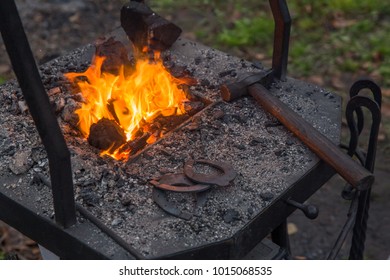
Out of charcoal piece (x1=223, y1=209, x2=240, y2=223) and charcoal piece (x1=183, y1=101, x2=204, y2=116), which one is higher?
charcoal piece (x1=183, y1=101, x2=204, y2=116)

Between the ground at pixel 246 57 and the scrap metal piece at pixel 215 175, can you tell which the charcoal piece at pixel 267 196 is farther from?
the ground at pixel 246 57

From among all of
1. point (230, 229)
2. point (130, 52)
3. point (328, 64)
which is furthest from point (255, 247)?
point (328, 64)

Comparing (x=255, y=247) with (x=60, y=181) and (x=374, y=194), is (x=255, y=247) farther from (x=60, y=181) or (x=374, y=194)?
(x=374, y=194)

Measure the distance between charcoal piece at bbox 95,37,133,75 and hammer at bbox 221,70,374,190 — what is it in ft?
1.62

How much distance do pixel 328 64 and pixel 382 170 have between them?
119 cm

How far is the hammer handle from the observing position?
2.35 metres

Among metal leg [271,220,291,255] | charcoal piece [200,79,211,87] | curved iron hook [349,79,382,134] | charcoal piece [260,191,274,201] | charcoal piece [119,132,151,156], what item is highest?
curved iron hook [349,79,382,134]

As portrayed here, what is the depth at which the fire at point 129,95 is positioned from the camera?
2711 millimetres

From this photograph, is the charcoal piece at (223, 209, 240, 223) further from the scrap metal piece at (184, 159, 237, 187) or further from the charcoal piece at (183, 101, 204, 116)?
the charcoal piece at (183, 101, 204, 116)

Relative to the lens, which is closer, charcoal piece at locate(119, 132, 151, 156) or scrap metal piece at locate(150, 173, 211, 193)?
scrap metal piece at locate(150, 173, 211, 193)

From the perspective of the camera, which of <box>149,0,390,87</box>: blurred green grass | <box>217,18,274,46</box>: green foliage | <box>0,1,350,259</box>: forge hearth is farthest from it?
<box>217,18,274,46</box>: green foliage

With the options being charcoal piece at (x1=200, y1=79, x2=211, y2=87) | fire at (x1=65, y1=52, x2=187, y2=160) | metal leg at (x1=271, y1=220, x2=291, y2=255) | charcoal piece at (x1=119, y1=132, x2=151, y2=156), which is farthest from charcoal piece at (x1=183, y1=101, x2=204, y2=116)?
metal leg at (x1=271, y1=220, x2=291, y2=255)

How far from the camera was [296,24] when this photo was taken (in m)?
5.41

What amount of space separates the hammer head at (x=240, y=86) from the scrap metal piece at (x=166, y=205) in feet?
2.23
